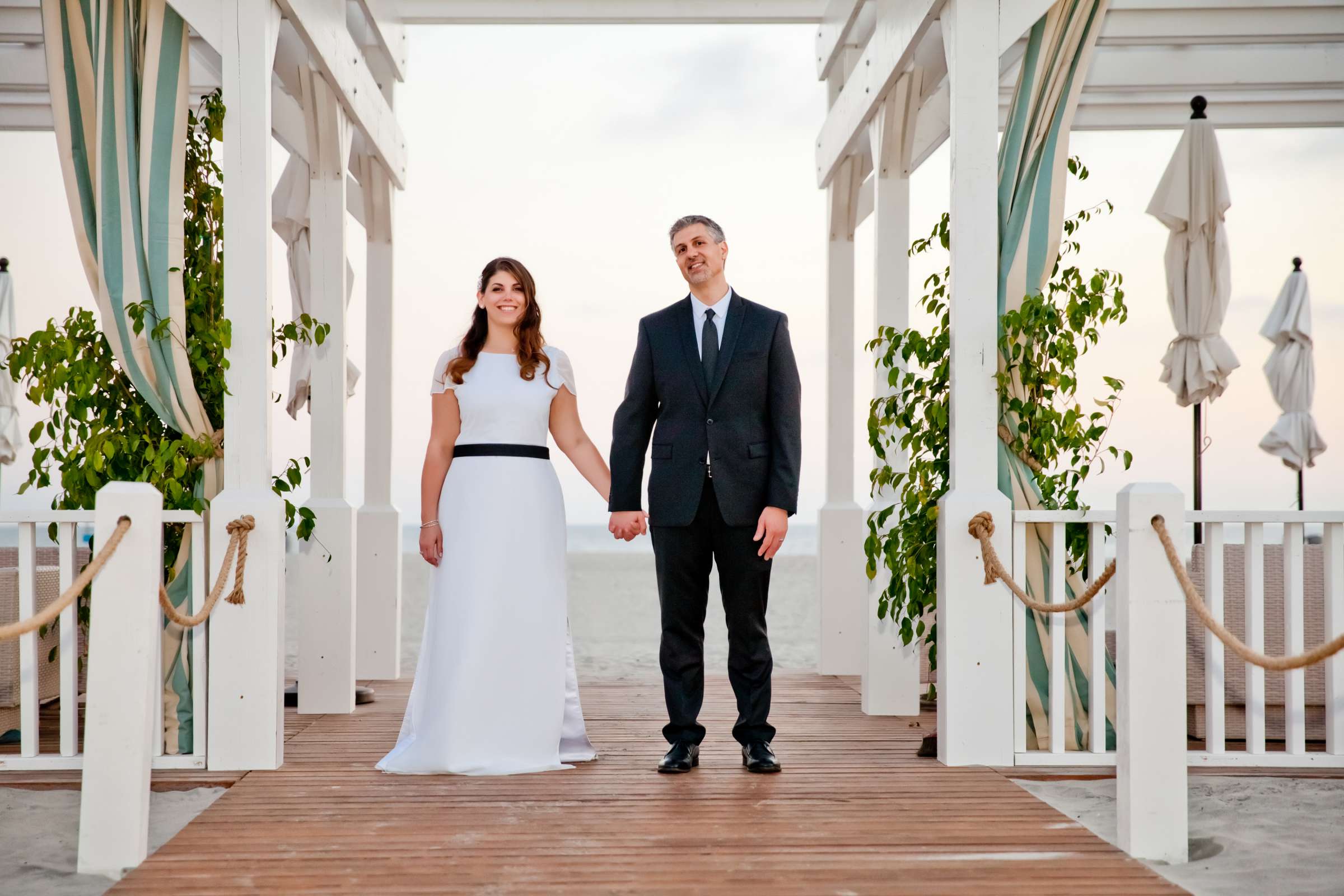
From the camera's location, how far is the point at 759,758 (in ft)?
12.7

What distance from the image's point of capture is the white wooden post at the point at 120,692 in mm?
2885

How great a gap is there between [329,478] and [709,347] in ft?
7.79

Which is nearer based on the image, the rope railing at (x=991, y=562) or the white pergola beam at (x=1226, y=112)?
the rope railing at (x=991, y=562)

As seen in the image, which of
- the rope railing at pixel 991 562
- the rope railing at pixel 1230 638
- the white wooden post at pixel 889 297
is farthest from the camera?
the white wooden post at pixel 889 297

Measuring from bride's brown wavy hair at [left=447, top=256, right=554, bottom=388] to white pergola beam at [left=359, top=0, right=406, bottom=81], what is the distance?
7.30ft

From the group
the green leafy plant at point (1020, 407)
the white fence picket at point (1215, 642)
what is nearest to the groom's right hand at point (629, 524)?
the green leafy plant at point (1020, 407)

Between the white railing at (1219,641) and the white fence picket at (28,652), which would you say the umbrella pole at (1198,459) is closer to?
the white railing at (1219,641)

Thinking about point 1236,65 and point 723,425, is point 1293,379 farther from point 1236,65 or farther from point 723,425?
point 723,425

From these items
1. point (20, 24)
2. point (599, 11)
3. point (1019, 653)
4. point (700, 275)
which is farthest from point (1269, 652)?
point (20, 24)

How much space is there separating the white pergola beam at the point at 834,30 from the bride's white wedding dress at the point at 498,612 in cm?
269

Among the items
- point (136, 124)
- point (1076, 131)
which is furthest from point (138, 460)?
point (1076, 131)

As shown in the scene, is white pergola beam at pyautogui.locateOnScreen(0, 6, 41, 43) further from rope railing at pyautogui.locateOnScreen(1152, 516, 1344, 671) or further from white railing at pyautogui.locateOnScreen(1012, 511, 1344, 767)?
rope railing at pyautogui.locateOnScreen(1152, 516, 1344, 671)

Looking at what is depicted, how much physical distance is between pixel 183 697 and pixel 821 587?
3584 millimetres

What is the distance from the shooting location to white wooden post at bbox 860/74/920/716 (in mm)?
5090
